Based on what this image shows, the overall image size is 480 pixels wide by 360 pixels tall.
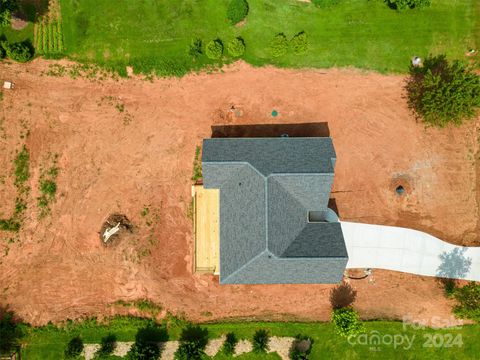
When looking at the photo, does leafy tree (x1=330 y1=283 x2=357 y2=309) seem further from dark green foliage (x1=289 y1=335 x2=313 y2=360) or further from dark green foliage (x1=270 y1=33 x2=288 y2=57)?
dark green foliage (x1=270 y1=33 x2=288 y2=57)

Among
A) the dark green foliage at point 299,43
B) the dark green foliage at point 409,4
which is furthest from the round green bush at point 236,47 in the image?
the dark green foliage at point 409,4

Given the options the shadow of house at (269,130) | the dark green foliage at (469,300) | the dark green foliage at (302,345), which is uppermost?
the shadow of house at (269,130)

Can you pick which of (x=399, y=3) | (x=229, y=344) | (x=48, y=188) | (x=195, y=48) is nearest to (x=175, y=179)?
(x=48, y=188)

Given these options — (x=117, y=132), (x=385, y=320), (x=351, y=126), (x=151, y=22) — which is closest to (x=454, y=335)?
(x=385, y=320)

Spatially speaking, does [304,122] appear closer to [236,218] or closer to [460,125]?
[236,218]

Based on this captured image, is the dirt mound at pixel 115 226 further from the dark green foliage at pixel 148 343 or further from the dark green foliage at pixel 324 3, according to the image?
the dark green foliage at pixel 324 3

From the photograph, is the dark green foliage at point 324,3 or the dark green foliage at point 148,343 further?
the dark green foliage at point 324,3

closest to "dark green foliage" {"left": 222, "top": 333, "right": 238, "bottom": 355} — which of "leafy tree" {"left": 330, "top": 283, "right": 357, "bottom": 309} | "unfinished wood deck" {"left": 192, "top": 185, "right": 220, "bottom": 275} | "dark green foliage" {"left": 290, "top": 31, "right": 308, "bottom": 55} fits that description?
"unfinished wood deck" {"left": 192, "top": 185, "right": 220, "bottom": 275}
